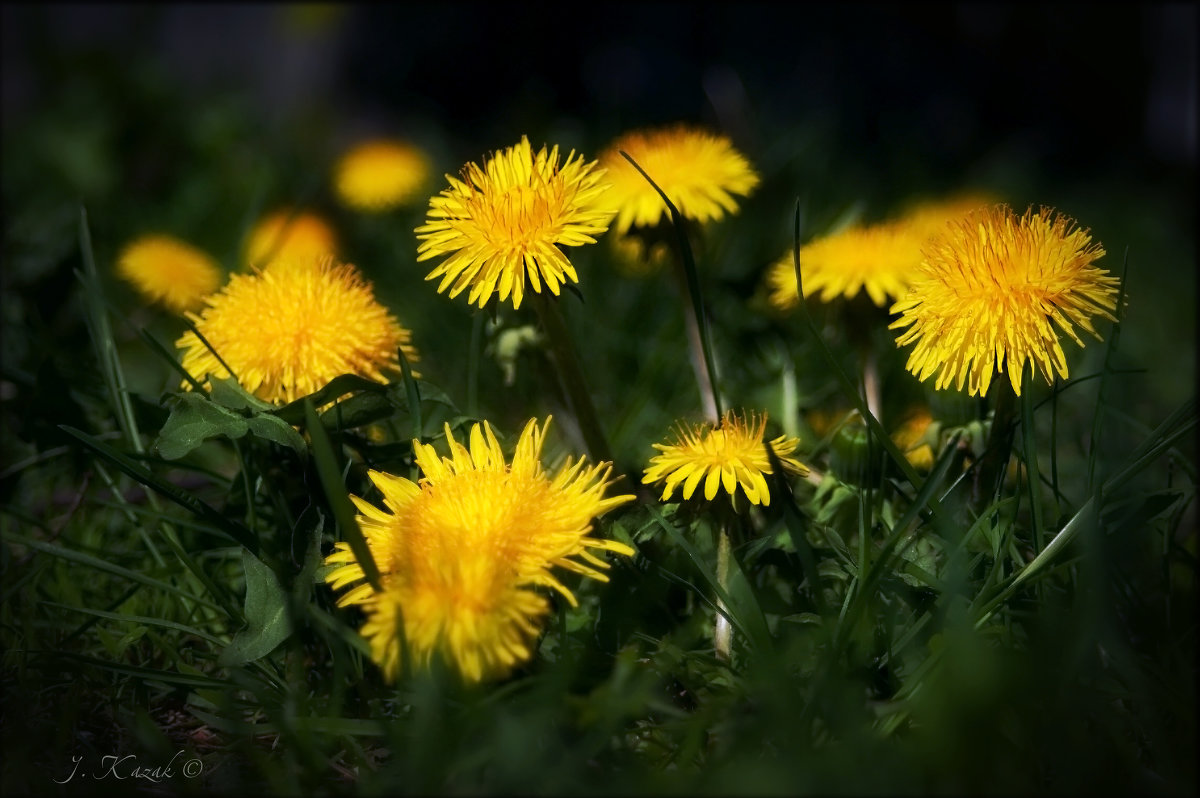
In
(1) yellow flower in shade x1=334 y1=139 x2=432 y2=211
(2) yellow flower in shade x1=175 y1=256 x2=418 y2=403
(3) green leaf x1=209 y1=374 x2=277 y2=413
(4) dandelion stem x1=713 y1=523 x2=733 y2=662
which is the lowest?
(4) dandelion stem x1=713 y1=523 x2=733 y2=662

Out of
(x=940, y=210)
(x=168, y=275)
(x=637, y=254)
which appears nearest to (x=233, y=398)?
(x=168, y=275)

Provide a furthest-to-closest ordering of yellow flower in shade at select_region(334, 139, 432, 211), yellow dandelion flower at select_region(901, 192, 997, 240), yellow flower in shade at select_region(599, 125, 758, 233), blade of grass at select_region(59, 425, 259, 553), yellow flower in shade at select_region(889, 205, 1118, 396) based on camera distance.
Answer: yellow flower in shade at select_region(334, 139, 432, 211) → yellow dandelion flower at select_region(901, 192, 997, 240) → yellow flower in shade at select_region(599, 125, 758, 233) → blade of grass at select_region(59, 425, 259, 553) → yellow flower in shade at select_region(889, 205, 1118, 396)

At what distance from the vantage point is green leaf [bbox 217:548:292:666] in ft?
3.42

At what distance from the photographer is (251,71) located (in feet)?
15.6

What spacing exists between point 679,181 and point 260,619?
2.82ft

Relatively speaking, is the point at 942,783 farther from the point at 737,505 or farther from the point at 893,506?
the point at 893,506

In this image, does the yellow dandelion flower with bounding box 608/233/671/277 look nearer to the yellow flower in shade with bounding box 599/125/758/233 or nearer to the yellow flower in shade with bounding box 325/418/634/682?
the yellow flower in shade with bounding box 599/125/758/233

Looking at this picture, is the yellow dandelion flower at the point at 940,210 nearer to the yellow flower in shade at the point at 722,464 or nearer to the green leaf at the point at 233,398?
the yellow flower in shade at the point at 722,464

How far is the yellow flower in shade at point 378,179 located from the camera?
259 cm

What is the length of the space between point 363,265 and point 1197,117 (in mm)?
3300

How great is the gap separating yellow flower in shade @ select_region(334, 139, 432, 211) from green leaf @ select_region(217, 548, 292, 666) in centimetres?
166

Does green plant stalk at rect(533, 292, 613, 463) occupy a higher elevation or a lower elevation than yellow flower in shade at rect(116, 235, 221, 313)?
lower

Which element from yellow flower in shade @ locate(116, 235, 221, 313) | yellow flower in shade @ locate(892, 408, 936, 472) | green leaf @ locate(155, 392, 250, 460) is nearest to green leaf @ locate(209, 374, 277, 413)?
green leaf @ locate(155, 392, 250, 460)

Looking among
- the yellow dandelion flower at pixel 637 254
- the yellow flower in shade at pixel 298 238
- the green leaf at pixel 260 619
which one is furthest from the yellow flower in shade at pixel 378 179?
the green leaf at pixel 260 619
